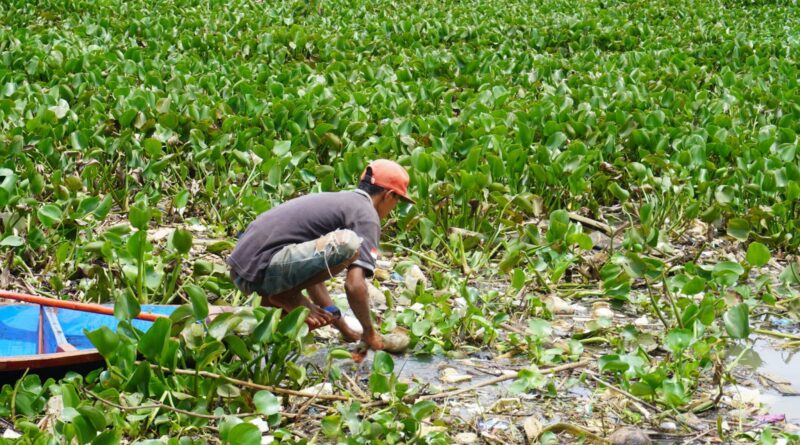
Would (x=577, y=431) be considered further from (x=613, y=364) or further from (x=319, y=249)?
(x=319, y=249)

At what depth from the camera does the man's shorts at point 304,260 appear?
153 inches

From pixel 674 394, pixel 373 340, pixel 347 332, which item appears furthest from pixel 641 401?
pixel 347 332

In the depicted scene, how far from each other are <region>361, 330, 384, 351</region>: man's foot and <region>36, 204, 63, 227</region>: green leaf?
1.66 meters

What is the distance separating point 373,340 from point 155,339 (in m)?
1.01

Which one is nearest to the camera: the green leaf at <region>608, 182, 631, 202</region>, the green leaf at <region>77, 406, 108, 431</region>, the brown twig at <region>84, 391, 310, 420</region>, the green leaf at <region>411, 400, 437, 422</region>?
the green leaf at <region>77, 406, 108, 431</region>

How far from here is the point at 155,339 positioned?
133 inches

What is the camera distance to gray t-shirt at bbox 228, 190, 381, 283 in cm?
401

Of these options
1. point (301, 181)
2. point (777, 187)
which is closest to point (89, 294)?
point (301, 181)

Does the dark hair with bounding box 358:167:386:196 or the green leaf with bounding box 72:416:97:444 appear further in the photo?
the dark hair with bounding box 358:167:386:196

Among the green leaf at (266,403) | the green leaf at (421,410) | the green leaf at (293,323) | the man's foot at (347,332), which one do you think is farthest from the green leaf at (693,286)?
the green leaf at (266,403)

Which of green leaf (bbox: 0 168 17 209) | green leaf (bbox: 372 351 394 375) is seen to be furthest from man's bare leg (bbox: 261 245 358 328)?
green leaf (bbox: 0 168 17 209)

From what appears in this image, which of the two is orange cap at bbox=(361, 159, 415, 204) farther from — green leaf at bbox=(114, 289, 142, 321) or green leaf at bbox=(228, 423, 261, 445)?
green leaf at bbox=(228, 423, 261, 445)

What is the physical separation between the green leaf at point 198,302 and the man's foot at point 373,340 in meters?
0.80

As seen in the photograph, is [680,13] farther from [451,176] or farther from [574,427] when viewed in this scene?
[574,427]
